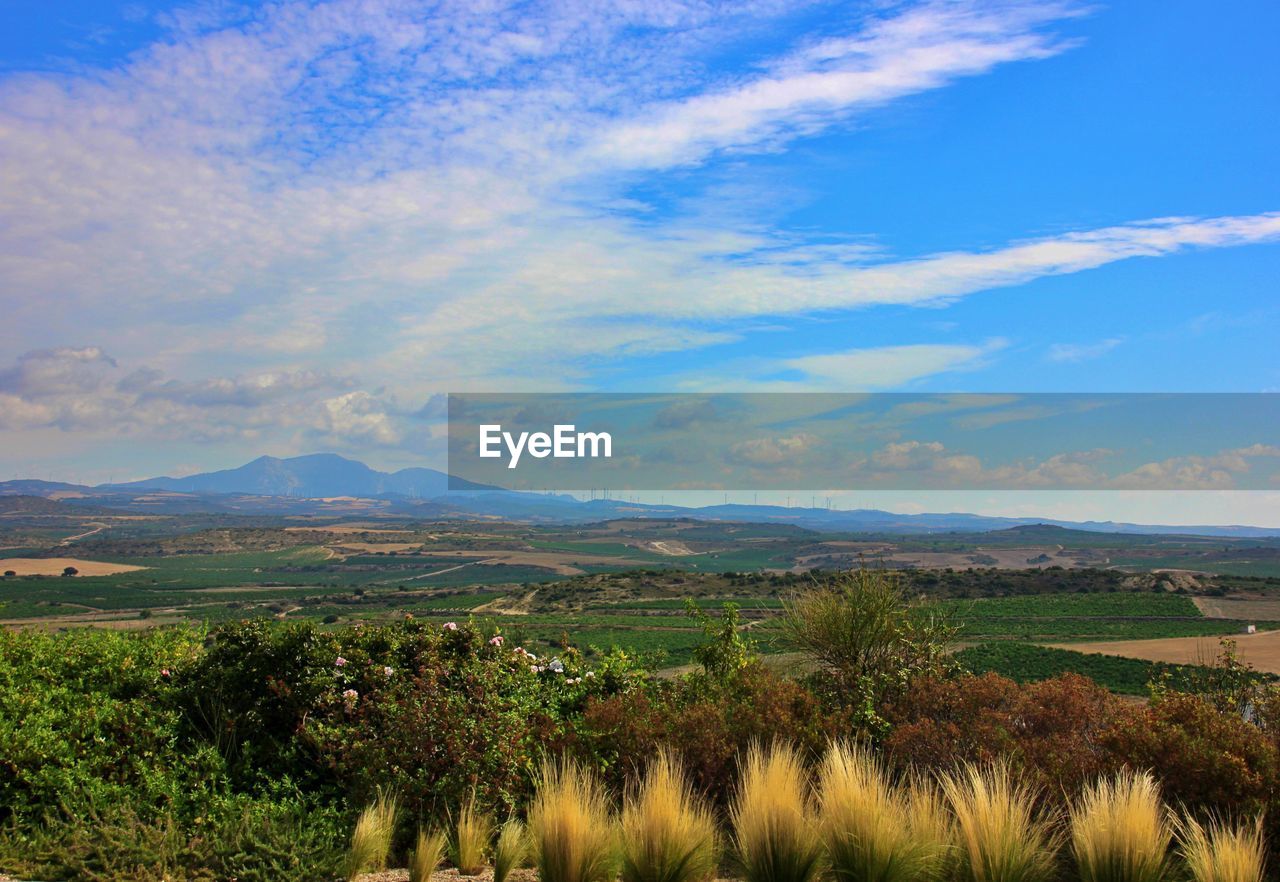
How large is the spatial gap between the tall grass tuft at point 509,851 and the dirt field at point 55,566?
14401cm

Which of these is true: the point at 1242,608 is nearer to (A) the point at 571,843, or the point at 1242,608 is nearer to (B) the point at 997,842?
(B) the point at 997,842

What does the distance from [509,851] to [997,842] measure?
10.6 feet

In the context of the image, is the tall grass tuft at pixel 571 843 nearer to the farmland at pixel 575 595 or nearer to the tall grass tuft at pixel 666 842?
the tall grass tuft at pixel 666 842

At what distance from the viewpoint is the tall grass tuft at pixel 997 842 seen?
5.98 meters

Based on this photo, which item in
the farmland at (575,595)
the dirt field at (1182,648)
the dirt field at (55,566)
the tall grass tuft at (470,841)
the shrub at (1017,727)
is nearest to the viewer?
the tall grass tuft at (470,841)

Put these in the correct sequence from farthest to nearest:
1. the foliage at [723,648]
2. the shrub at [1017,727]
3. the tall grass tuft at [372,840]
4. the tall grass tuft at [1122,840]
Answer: the foliage at [723,648] → the shrub at [1017,727] → the tall grass tuft at [372,840] → the tall grass tuft at [1122,840]

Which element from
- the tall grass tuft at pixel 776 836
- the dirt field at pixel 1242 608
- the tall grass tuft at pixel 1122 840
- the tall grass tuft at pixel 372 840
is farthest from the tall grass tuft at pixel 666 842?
the dirt field at pixel 1242 608

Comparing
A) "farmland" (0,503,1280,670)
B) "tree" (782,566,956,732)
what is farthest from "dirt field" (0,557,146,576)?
"tree" (782,566,956,732)

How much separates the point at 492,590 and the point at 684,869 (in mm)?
109312

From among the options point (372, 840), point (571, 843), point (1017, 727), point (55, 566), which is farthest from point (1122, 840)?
point (55, 566)

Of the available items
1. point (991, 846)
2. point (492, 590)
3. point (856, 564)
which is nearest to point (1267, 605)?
point (492, 590)

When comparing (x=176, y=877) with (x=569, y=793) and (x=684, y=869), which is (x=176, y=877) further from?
(x=684, y=869)

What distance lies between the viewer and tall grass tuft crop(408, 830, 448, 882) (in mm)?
6410

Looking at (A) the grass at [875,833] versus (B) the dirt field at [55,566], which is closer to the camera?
(A) the grass at [875,833]
